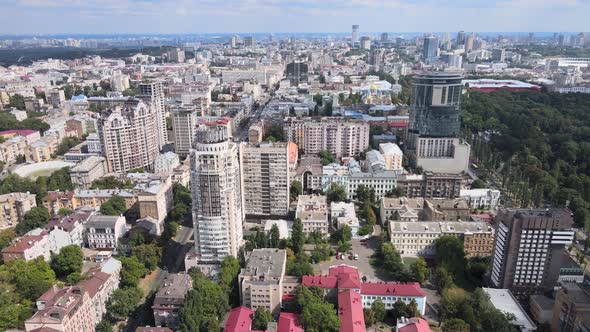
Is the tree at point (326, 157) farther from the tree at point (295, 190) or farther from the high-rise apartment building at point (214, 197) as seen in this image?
the high-rise apartment building at point (214, 197)

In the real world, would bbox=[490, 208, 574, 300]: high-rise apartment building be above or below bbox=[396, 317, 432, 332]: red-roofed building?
above

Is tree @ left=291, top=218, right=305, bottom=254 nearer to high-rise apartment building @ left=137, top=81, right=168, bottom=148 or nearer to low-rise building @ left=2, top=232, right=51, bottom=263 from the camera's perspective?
low-rise building @ left=2, top=232, right=51, bottom=263

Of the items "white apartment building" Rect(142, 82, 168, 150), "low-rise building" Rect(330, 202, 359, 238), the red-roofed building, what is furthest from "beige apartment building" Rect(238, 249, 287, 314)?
→ "white apartment building" Rect(142, 82, 168, 150)

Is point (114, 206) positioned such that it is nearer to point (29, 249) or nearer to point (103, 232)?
point (103, 232)

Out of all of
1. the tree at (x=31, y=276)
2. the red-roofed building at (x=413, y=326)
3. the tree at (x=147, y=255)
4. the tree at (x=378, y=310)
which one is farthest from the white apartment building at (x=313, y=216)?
the tree at (x=31, y=276)

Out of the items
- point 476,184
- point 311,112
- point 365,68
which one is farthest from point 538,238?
point 365,68

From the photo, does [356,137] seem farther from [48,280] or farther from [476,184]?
[48,280]
